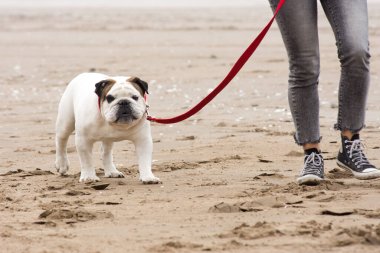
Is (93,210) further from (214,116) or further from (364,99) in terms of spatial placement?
(214,116)

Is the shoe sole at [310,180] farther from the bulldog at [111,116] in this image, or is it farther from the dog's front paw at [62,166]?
the dog's front paw at [62,166]

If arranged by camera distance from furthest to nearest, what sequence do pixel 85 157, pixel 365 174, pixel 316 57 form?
pixel 85 157
pixel 365 174
pixel 316 57

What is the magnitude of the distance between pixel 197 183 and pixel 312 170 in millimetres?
811

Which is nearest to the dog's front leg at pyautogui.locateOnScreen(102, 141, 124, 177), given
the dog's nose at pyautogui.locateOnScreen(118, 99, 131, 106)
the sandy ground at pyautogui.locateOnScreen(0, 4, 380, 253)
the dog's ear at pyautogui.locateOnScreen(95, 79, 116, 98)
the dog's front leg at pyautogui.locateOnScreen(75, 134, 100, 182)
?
the sandy ground at pyautogui.locateOnScreen(0, 4, 380, 253)

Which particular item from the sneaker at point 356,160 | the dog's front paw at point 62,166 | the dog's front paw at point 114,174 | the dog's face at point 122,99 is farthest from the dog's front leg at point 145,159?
the sneaker at point 356,160

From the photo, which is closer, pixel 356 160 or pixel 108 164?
pixel 356 160

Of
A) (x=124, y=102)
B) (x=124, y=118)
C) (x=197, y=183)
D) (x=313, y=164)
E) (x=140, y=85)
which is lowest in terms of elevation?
(x=197, y=183)

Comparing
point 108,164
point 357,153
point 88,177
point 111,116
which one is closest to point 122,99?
point 111,116

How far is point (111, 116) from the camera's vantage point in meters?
6.39

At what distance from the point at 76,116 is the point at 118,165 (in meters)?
1.05

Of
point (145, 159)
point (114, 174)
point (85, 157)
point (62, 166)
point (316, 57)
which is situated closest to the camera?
point (316, 57)

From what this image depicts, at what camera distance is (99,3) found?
67250 millimetres

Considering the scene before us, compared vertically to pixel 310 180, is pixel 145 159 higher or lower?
higher

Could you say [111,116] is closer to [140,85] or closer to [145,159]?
[140,85]
